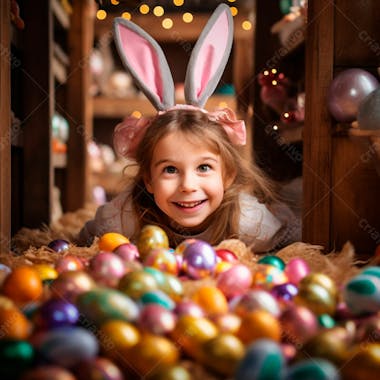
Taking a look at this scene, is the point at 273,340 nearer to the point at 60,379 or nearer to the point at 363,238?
the point at 60,379

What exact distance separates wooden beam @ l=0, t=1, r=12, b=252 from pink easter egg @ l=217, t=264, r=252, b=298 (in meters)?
0.65

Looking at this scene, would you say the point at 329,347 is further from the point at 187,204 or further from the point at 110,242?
the point at 187,204

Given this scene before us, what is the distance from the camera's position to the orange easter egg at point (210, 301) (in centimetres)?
101

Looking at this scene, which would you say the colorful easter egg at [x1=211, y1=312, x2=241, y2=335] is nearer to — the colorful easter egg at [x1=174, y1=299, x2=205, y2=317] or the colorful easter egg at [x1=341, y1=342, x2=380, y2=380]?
the colorful easter egg at [x1=174, y1=299, x2=205, y2=317]

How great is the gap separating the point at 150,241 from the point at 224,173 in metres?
0.52

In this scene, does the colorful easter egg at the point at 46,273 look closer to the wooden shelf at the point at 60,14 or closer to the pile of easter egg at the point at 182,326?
the pile of easter egg at the point at 182,326

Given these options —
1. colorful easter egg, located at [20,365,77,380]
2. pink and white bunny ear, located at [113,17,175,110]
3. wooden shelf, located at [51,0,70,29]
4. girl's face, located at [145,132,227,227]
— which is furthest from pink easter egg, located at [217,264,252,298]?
wooden shelf, located at [51,0,70,29]

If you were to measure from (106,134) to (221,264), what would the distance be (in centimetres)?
413

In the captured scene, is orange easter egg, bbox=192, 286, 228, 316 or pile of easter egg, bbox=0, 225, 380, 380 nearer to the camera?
pile of easter egg, bbox=0, 225, 380, 380

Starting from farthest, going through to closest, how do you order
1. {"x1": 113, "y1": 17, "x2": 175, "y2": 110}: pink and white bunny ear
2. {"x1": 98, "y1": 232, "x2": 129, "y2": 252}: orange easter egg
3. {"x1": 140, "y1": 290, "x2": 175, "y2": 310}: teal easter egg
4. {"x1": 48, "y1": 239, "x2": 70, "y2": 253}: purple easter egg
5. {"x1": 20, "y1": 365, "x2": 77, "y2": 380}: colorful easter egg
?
{"x1": 113, "y1": 17, "x2": 175, "y2": 110}: pink and white bunny ear → {"x1": 48, "y1": 239, "x2": 70, "y2": 253}: purple easter egg → {"x1": 98, "y1": 232, "x2": 129, "y2": 252}: orange easter egg → {"x1": 140, "y1": 290, "x2": 175, "y2": 310}: teal easter egg → {"x1": 20, "y1": 365, "x2": 77, "y2": 380}: colorful easter egg

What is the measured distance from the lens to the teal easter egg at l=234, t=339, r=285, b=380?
76 cm

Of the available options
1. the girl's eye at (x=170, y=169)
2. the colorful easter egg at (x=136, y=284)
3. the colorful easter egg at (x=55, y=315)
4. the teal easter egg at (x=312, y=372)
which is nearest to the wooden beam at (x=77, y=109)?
the girl's eye at (x=170, y=169)

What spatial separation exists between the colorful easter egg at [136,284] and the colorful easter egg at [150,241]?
11.6 inches

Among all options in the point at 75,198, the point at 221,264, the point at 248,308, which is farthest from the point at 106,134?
the point at 248,308
